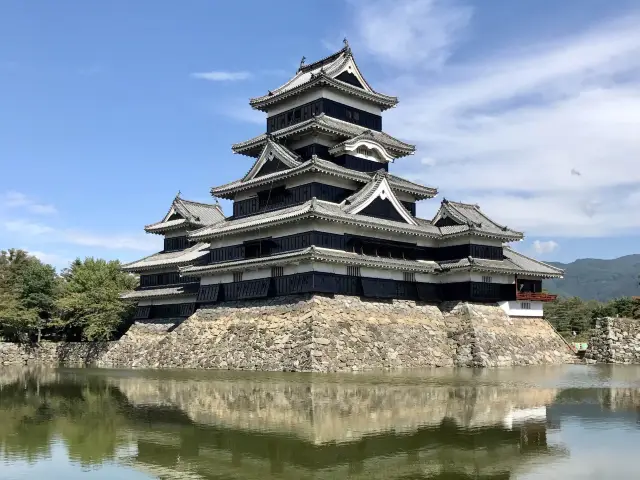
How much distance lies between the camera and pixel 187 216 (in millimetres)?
49594

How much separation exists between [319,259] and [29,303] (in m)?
32.0

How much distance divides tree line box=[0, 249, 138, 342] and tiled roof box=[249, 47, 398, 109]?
64.7ft

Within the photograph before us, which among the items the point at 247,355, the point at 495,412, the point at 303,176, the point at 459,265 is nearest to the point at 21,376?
the point at 247,355

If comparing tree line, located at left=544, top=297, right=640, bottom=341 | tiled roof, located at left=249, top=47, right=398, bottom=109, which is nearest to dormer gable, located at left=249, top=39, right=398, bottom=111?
tiled roof, located at left=249, top=47, right=398, bottom=109

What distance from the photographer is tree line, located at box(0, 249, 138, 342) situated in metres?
50.6

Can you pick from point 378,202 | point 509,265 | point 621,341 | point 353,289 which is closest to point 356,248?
point 353,289

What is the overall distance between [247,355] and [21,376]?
45.2 ft

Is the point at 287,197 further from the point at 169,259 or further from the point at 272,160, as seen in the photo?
the point at 169,259

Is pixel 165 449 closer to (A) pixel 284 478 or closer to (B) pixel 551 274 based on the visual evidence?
(A) pixel 284 478

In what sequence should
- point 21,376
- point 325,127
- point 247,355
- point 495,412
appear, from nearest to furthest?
point 495,412
point 247,355
point 21,376
point 325,127

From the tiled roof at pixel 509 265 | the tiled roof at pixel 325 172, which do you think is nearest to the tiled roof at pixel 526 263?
the tiled roof at pixel 509 265

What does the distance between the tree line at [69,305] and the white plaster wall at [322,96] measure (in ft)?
64.6

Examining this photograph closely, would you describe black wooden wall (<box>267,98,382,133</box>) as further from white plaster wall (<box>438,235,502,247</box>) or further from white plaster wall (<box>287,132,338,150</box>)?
white plaster wall (<box>438,235,502,247</box>)

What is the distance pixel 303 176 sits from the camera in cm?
3834
